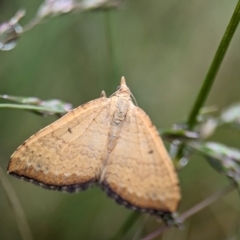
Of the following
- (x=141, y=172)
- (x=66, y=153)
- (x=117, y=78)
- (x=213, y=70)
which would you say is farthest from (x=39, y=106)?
(x=117, y=78)

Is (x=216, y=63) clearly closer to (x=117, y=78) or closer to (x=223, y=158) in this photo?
(x=223, y=158)

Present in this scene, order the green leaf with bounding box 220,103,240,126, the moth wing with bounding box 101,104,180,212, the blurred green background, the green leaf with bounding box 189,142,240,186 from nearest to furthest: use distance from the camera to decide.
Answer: the moth wing with bounding box 101,104,180,212, the green leaf with bounding box 189,142,240,186, the green leaf with bounding box 220,103,240,126, the blurred green background

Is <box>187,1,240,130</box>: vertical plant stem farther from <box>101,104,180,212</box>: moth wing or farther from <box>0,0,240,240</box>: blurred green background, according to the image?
<box>0,0,240,240</box>: blurred green background

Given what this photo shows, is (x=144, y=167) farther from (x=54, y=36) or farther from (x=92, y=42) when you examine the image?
(x=92, y=42)

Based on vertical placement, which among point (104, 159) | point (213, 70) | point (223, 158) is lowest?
point (223, 158)

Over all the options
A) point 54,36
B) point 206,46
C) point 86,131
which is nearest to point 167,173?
point 86,131

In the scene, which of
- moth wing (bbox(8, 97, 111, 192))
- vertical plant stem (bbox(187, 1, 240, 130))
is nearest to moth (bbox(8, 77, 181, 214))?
moth wing (bbox(8, 97, 111, 192))
